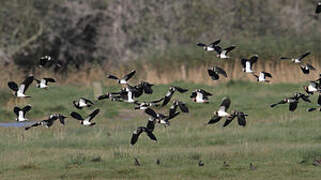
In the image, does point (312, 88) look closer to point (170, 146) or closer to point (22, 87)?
point (22, 87)

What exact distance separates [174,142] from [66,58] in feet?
86.1

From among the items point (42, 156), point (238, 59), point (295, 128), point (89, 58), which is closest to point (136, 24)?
point (89, 58)

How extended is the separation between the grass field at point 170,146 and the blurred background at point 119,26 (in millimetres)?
13857

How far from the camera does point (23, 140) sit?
20562mm

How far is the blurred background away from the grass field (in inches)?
546

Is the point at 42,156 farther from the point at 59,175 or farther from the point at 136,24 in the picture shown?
the point at 136,24

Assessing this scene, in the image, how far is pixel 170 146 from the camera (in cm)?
1973

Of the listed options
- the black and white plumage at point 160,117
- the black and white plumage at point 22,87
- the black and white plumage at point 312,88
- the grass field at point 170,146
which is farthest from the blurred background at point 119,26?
the black and white plumage at point 160,117

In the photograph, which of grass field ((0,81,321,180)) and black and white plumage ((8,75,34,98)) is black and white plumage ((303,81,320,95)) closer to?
grass field ((0,81,321,180))

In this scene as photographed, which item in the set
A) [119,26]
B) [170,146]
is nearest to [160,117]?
[170,146]

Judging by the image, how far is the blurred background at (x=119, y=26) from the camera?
42781 millimetres

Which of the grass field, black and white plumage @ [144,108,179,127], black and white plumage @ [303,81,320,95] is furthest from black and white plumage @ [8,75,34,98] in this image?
black and white plumage @ [303,81,320,95]

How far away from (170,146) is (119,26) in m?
26.1

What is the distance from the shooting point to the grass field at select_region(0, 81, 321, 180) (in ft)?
51.4
